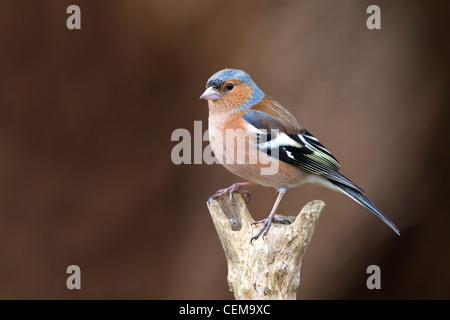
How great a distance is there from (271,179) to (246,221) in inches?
14.9

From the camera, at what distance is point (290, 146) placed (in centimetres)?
430

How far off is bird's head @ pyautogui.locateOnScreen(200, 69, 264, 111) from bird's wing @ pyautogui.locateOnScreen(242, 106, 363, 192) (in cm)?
10

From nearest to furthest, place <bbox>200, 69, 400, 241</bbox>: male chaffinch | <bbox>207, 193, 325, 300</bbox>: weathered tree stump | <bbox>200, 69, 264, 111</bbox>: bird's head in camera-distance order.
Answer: <bbox>207, 193, 325, 300</bbox>: weathered tree stump < <bbox>200, 69, 400, 241</bbox>: male chaffinch < <bbox>200, 69, 264, 111</bbox>: bird's head

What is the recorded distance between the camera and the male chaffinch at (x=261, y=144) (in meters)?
4.22

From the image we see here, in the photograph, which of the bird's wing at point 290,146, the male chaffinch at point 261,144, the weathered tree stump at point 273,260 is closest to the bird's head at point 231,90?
the male chaffinch at point 261,144

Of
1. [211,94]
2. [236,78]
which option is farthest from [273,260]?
[236,78]

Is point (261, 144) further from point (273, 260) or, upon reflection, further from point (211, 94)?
point (273, 260)

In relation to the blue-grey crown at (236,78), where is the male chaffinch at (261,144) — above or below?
below

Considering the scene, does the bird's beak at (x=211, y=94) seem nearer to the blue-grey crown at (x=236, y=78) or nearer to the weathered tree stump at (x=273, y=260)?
Answer: the blue-grey crown at (x=236, y=78)

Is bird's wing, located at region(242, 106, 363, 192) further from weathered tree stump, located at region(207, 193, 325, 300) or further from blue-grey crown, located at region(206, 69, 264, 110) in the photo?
weathered tree stump, located at region(207, 193, 325, 300)

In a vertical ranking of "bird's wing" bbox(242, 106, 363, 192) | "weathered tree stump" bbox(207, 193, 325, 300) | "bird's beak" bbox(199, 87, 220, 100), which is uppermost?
"bird's beak" bbox(199, 87, 220, 100)

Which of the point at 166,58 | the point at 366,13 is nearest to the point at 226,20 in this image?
the point at 166,58

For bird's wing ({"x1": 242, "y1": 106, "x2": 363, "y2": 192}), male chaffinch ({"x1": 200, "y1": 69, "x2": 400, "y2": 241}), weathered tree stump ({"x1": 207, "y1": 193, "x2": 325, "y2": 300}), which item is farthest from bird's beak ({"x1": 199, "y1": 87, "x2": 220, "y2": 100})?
weathered tree stump ({"x1": 207, "y1": 193, "x2": 325, "y2": 300})

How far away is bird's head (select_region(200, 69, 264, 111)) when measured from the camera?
437 centimetres
